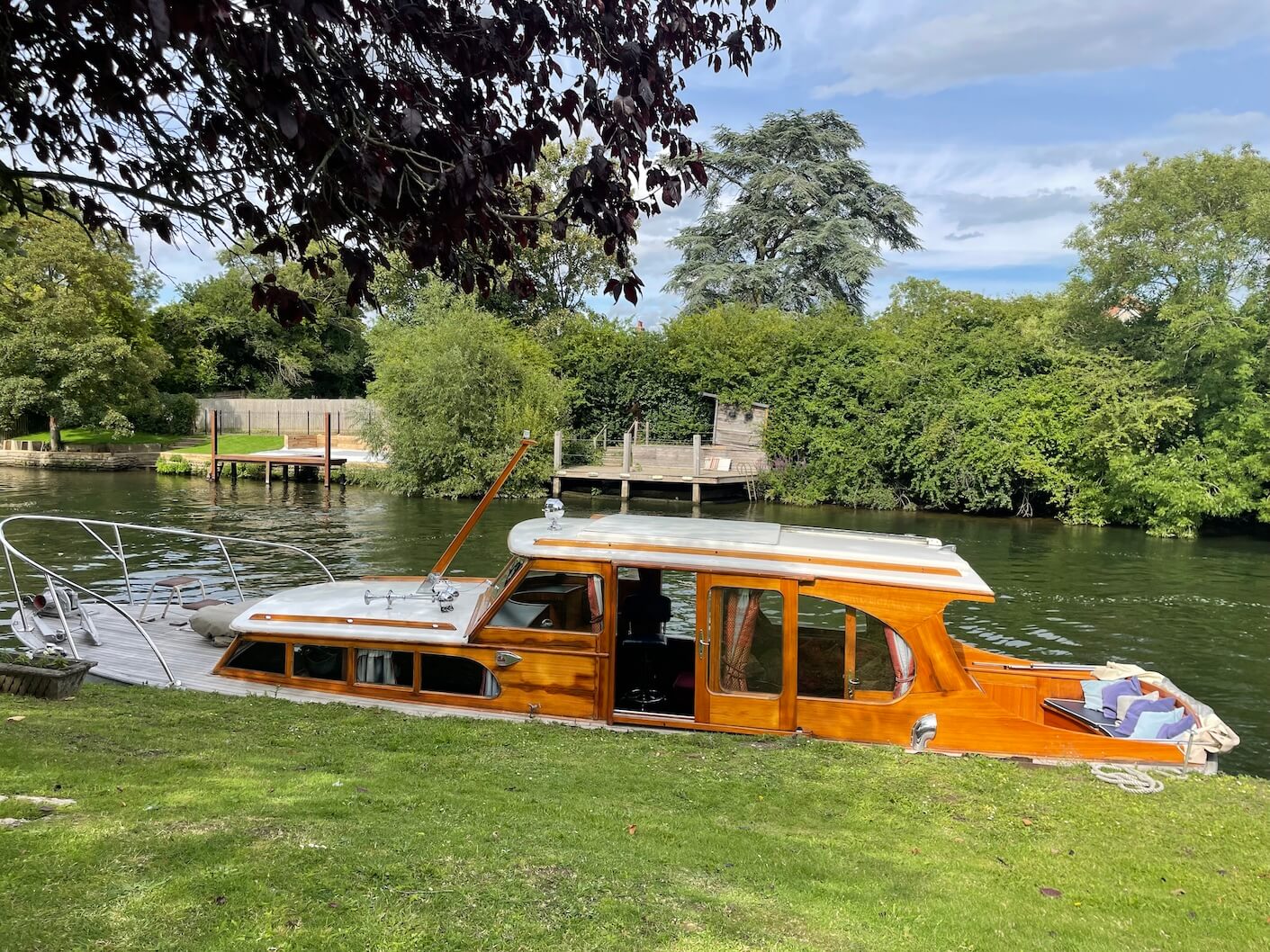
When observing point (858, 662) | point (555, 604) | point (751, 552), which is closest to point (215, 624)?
point (555, 604)

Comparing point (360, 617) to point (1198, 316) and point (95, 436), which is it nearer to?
point (1198, 316)

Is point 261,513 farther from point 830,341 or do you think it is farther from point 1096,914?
point 1096,914

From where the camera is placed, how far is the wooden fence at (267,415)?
59.3 meters

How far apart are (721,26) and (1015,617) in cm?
1598

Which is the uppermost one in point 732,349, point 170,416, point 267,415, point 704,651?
point 732,349

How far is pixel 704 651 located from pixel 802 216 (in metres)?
45.7

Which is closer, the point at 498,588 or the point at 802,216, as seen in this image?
the point at 498,588

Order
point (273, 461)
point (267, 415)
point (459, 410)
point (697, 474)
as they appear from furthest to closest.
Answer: point (267, 415)
point (273, 461)
point (459, 410)
point (697, 474)

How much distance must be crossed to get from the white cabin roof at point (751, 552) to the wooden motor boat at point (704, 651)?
0.08 ft

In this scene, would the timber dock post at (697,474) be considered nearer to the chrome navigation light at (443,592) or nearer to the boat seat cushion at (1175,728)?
the chrome navigation light at (443,592)

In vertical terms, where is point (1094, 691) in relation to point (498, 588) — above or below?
below

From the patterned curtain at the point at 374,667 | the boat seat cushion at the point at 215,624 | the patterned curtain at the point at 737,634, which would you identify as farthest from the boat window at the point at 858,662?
the boat seat cushion at the point at 215,624

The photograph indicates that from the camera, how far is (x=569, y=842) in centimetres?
554

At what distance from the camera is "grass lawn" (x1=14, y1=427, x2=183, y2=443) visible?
5184 centimetres
